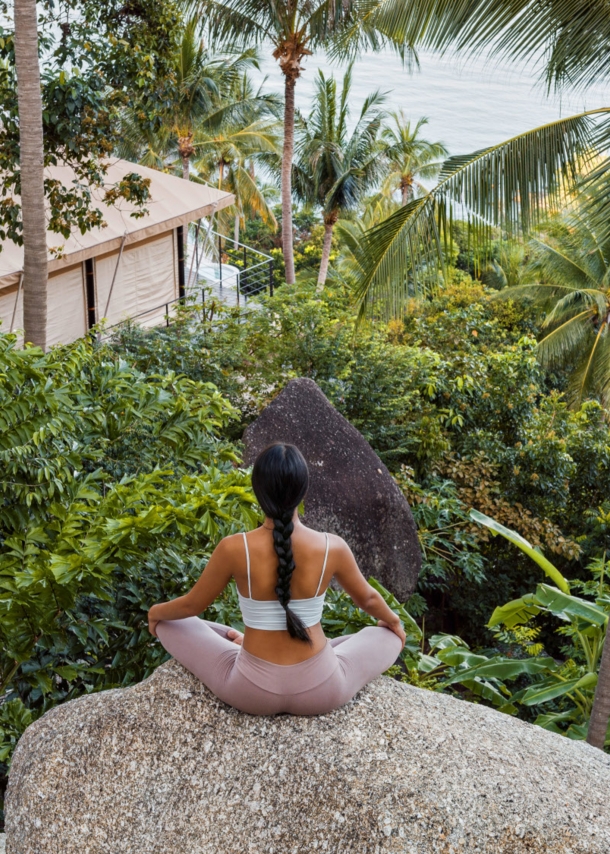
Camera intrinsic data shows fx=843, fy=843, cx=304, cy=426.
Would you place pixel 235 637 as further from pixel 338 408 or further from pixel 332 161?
pixel 332 161

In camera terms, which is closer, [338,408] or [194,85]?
[338,408]

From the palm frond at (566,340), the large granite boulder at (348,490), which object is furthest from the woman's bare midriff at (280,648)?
the palm frond at (566,340)

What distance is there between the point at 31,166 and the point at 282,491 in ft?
19.9

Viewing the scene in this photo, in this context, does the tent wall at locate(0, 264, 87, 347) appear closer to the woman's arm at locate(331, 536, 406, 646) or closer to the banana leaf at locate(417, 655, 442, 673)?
the banana leaf at locate(417, 655, 442, 673)

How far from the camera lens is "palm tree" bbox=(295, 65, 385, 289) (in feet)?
99.5

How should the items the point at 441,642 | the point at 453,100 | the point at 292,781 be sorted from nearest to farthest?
the point at 292,781, the point at 441,642, the point at 453,100

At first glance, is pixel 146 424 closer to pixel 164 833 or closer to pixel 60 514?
pixel 60 514

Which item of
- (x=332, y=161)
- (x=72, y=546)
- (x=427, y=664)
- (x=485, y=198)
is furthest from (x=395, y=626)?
(x=332, y=161)

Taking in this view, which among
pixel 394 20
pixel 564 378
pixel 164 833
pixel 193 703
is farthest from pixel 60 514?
pixel 564 378

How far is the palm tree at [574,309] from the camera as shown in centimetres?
2042

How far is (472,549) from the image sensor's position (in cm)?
1058

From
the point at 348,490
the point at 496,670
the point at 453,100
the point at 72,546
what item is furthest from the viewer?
the point at 453,100

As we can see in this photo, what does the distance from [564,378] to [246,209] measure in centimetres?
2973

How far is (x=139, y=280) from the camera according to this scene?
18.4 metres
